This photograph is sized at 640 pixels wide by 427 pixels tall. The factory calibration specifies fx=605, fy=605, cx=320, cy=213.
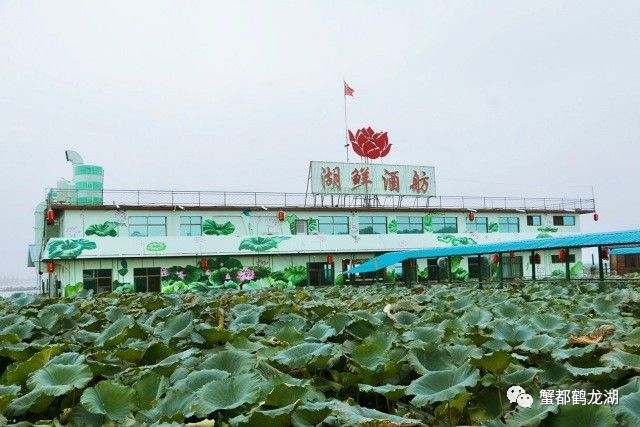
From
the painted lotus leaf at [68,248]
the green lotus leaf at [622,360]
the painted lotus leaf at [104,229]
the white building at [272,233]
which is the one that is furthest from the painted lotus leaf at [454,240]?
the green lotus leaf at [622,360]

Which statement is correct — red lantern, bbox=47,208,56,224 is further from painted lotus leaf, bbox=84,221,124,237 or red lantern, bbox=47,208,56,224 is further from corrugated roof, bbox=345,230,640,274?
corrugated roof, bbox=345,230,640,274

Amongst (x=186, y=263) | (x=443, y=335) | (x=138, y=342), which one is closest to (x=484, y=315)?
(x=443, y=335)

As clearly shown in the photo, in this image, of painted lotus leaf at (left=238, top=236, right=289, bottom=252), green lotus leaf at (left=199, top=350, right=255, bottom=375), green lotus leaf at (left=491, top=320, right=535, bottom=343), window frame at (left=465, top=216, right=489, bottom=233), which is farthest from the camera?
window frame at (left=465, top=216, right=489, bottom=233)

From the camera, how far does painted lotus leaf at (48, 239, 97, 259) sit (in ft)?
78.6

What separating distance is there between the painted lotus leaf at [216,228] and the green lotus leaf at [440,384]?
25481mm

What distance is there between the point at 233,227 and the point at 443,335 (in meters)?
24.8

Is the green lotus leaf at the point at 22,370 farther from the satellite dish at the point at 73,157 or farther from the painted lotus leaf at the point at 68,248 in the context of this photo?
the satellite dish at the point at 73,157

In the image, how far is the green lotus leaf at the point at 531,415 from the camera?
200 centimetres

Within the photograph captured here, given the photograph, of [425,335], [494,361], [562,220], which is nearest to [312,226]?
[562,220]

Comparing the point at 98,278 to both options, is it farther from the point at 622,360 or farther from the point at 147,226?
the point at 622,360

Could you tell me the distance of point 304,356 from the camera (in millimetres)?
2963

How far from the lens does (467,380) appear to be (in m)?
2.30

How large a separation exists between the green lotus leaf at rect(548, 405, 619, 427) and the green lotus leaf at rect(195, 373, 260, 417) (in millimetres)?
1060

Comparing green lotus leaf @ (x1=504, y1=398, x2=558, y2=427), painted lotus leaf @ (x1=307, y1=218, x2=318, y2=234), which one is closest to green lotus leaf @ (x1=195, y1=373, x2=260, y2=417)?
green lotus leaf @ (x1=504, y1=398, x2=558, y2=427)
